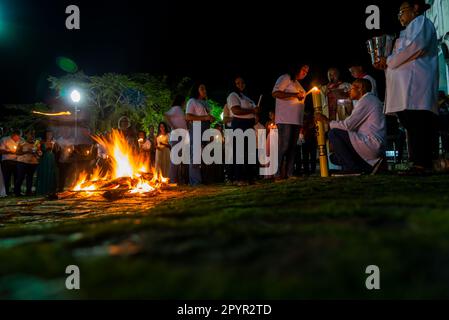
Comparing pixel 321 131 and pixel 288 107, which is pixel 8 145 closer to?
pixel 288 107

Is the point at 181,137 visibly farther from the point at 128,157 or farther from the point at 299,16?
the point at 299,16

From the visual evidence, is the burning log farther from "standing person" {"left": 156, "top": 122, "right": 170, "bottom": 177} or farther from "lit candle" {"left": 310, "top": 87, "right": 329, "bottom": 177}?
"standing person" {"left": 156, "top": 122, "right": 170, "bottom": 177}

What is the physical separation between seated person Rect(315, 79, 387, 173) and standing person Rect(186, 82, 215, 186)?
3132mm

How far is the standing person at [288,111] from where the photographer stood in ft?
20.8

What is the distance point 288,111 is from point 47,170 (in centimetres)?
623

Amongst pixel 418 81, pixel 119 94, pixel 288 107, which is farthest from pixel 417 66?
→ pixel 119 94

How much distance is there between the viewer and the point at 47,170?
8.90 m

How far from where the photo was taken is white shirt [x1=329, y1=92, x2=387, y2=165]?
200 inches

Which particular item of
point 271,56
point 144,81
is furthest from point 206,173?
point 144,81

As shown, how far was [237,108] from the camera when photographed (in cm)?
682

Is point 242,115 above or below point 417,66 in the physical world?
below

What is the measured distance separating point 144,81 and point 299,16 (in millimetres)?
16859

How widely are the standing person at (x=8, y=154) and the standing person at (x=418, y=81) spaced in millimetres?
9096

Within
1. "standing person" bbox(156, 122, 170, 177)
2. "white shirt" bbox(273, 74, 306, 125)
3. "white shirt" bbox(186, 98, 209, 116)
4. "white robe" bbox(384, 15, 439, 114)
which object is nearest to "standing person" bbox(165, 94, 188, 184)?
"white shirt" bbox(186, 98, 209, 116)
